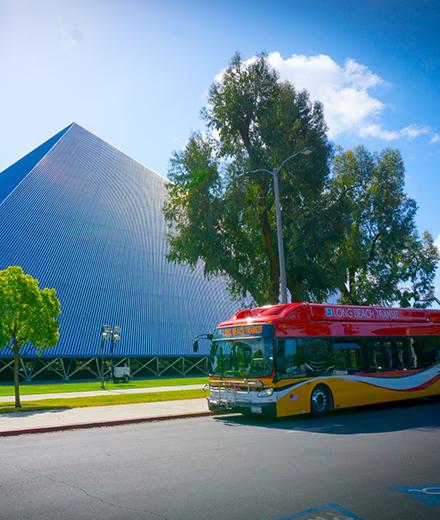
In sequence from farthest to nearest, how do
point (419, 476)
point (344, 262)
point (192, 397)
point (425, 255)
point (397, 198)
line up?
point (425, 255), point (397, 198), point (344, 262), point (192, 397), point (419, 476)

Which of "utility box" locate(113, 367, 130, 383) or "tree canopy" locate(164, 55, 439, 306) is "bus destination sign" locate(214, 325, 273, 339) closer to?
"tree canopy" locate(164, 55, 439, 306)

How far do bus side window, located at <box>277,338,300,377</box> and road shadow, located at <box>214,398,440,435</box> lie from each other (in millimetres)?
1462

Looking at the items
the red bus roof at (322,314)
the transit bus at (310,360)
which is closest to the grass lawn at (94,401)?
the transit bus at (310,360)

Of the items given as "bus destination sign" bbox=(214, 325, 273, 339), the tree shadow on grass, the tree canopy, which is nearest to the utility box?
the tree canopy

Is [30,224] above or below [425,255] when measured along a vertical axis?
above

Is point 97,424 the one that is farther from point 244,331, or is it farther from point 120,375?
point 120,375

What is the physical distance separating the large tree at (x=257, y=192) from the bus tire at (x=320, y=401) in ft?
32.8

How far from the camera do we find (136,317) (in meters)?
45.5

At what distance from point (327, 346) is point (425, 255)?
30111 mm

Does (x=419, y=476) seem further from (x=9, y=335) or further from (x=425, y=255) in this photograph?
(x=425, y=255)

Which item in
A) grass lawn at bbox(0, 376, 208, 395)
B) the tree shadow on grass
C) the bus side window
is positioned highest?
the bus side window

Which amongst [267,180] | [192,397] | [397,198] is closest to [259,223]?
[267,180]

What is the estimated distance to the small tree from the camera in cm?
2008

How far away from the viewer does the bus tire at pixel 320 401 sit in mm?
15384
